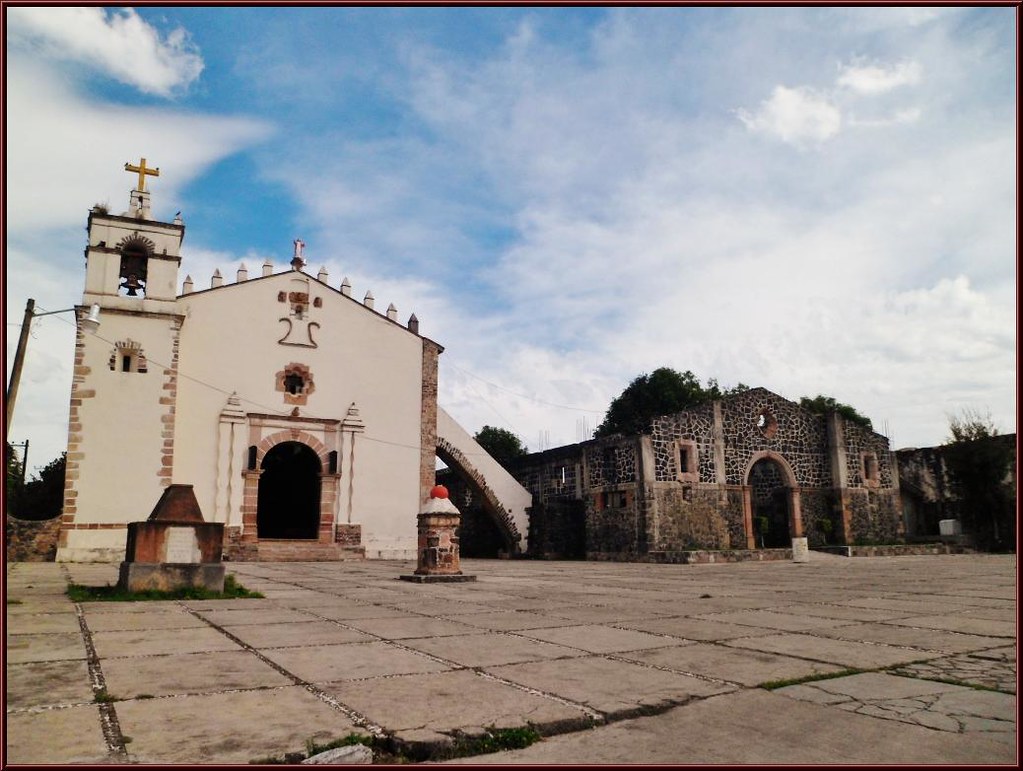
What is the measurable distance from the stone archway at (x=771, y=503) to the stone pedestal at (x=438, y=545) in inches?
562

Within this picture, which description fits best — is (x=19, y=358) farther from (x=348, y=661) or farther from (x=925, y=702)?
(x=925, y=702)

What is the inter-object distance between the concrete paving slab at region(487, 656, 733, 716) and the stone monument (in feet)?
18.1

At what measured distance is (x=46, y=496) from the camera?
97.8 feet

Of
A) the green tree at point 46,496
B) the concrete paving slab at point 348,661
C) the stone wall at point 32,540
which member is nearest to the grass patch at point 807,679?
the concrete paving slab at point 348,661

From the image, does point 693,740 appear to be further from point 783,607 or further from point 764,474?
point 764,474

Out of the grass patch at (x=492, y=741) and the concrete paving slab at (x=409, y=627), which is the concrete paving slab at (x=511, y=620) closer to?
the concrete paving slab at (x=409, y=627)

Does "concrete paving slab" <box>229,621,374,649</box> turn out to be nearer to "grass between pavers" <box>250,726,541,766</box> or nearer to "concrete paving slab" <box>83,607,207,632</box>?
"concrete paving slab" <box>83,607,207,632</box>

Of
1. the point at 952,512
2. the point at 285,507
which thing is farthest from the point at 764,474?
the point at 285,507

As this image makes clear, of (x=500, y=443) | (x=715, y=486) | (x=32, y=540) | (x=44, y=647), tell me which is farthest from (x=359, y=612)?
(x=500, y=443)

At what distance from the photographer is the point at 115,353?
18.1 meters

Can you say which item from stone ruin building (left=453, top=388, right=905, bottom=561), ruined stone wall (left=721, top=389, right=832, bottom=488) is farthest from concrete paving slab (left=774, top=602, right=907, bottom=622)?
ruined stone wall (left=721, top=389, right=832, bottom=488)

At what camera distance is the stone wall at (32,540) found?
16234 millimetres

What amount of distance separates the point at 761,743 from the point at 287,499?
25.2 meters

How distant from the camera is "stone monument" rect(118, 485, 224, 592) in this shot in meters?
8.11
